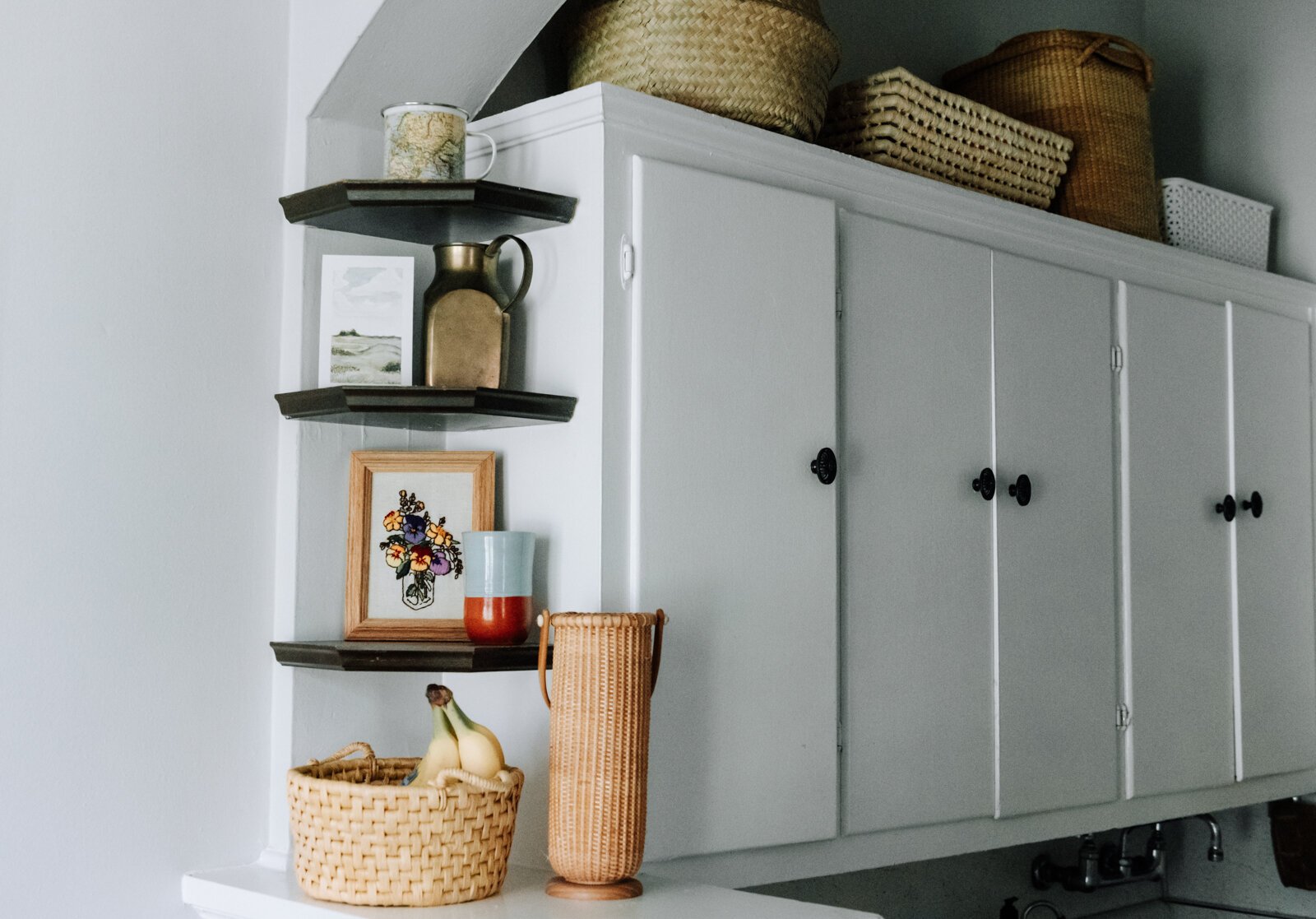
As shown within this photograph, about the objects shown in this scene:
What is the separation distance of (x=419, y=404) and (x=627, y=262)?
314 mm

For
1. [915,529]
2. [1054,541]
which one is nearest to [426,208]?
[915,529]

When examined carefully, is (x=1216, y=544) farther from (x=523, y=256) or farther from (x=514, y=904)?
(x=514, y=904)

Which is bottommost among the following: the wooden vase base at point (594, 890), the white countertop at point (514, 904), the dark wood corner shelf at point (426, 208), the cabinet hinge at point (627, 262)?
the white countertop at point (514, 904)

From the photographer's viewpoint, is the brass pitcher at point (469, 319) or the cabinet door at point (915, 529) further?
the cabinet door at point (915, 529)

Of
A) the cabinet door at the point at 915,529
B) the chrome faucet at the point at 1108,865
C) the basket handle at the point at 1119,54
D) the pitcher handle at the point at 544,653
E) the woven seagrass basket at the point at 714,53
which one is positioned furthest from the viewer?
the chrome faucet at the point at 1108,865

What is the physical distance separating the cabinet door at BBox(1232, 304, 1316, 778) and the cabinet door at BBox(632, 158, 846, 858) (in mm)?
1261

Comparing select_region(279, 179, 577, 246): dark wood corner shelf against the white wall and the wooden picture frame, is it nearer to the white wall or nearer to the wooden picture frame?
the white wall

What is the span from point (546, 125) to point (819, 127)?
464 millimetres

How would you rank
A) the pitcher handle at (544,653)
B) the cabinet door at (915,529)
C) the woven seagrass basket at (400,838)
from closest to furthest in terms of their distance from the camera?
the woven seagrass basket at (400,838) < the pitcher handle at (544,653) < the cabinet door at (915,529)

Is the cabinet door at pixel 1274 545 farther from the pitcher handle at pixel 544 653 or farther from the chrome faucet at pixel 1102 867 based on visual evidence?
the pitcher handle at pixel 544 653

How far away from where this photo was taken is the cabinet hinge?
1.71 meters

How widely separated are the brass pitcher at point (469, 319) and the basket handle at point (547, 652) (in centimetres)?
31

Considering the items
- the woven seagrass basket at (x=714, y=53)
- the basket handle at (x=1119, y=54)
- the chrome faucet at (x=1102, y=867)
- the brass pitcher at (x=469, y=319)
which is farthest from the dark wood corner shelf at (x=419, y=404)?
the chrome faucet at (x=1102, y=867)

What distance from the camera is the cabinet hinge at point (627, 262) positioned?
1708 mm
